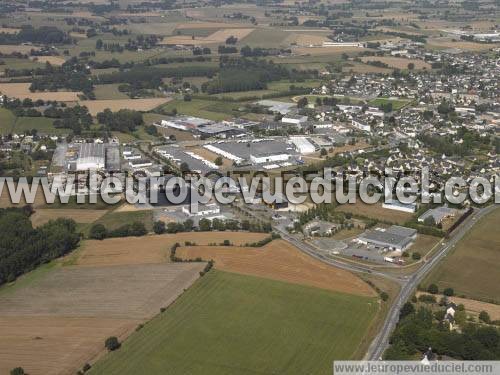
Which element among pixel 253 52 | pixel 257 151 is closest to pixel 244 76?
pixel 253 52

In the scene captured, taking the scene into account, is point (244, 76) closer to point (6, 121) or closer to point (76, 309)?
point (6, 121)

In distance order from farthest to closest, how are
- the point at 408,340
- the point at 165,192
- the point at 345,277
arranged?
1. the point at 165,192
2. the point at 345,277
3. the point at 408,340

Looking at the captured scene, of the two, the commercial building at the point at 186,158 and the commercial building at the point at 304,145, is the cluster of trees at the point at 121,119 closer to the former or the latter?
the commercial building at the point at 186,158

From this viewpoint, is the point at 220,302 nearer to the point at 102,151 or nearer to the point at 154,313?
the point at 154,313

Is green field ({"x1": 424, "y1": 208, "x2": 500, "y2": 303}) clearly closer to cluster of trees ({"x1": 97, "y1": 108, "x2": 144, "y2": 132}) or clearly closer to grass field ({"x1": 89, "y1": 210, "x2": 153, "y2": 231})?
grass field ({"x1": 89, "y1": 210, "x2": 153, "y2": 231})

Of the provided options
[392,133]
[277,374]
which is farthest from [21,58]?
[277,374]
